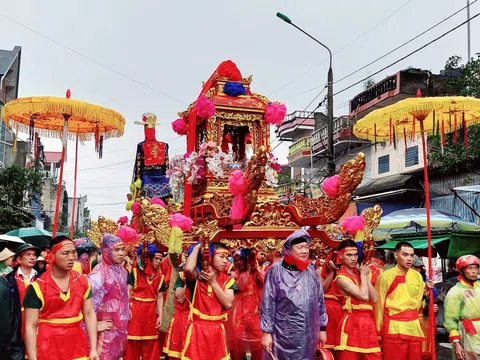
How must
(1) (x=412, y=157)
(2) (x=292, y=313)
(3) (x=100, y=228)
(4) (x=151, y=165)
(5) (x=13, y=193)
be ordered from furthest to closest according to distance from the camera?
(1) (x=412, y=157)
(5) (x=13, y=193)
(4) (x=151, y=165)
(3) (x=100, y=228)
(2) (x=292, y=313)

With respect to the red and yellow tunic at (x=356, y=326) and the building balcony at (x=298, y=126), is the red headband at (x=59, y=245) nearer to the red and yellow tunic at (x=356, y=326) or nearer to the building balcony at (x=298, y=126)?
the red and yellow tunic at (x=356, y=326)

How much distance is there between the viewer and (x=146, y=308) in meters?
6.86

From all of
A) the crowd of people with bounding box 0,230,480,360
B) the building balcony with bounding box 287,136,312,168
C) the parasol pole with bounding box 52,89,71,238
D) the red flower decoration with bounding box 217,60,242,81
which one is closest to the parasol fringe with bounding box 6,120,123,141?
the parasol pole with bounding box 52,89,71,238

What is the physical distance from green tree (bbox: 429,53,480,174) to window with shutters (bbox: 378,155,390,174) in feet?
18.3

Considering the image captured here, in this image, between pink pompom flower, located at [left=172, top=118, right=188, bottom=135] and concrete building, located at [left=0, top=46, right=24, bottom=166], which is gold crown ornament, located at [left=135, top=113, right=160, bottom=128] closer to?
pink pompom flower, located at [left=172, top=118, right=188, bottom=135]

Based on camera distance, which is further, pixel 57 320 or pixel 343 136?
pixel 343 136

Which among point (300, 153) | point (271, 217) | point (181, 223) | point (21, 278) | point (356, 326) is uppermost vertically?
point (300, 153)

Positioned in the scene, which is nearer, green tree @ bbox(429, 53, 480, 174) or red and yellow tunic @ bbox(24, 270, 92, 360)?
red and yellow tunic @ bbox(24, 270, 92, 360)

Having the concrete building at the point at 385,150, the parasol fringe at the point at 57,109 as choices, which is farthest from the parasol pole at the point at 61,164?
the concrete building at the point at 385,150

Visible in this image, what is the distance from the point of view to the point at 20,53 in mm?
28938

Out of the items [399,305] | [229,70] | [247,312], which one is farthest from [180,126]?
[399,305]

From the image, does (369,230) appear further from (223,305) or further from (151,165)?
(151,165)

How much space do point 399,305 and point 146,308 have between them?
3.20 meters

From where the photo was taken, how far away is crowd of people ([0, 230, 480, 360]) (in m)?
4.30
